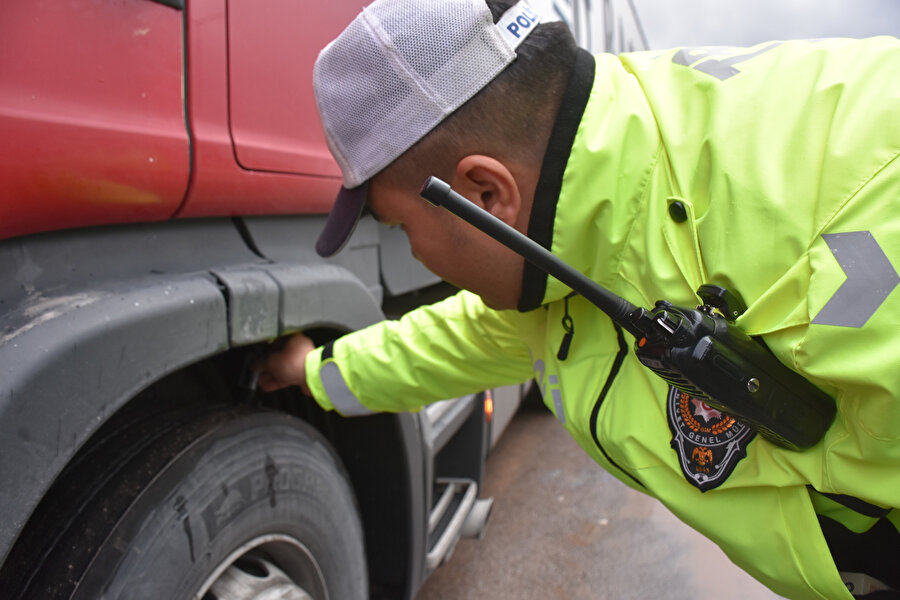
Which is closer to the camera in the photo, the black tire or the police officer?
the police officer

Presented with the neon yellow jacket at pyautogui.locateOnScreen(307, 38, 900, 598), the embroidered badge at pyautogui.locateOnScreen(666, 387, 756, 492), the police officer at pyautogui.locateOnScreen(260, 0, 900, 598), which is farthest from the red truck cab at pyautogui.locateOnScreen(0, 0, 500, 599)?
the embroidered badge at pyautogui.locateOnScreen(666, 387, 756, 492)

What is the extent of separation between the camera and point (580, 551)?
2871 millimetres

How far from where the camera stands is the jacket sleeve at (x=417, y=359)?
145cm

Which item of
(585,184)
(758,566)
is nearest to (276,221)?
(585,184)

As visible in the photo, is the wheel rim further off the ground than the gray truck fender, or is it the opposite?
the gray truck fender

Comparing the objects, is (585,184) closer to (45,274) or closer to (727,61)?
(727,61)

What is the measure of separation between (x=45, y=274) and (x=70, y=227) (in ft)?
0.26

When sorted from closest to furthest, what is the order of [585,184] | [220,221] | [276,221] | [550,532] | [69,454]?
[69,454], [585,184], [220,221], [276,221], [550,532]

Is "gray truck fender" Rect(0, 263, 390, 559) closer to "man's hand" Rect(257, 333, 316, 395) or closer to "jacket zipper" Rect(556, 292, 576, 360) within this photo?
"man's hand" Rect(257, 333, 316, 395)

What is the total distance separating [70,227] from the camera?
3.14 ft

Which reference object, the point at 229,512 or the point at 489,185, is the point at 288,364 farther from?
the point at 489,185

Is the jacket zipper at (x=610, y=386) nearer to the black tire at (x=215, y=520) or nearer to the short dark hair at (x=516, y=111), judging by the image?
the short dark hair at (x=516, y=111)

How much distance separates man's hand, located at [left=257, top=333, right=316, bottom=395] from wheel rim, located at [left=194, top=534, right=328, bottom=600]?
1.08 feet

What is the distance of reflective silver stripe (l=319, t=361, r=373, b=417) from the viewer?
1.44 metres
